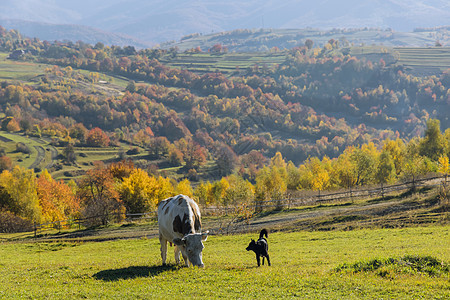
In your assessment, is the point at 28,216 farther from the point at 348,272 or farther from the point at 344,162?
the point at 344,162

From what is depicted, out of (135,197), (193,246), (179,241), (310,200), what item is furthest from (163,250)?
(135,197)

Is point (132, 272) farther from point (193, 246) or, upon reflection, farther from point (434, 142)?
point (434, 142)

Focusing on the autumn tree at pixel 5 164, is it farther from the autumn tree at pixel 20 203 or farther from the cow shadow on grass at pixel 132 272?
the cow shadow on grass at pixel 132 272

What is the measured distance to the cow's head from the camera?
64.7 feet

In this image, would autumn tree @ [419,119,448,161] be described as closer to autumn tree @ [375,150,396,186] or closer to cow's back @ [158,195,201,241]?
autumn tree @ [375,150,396,186]

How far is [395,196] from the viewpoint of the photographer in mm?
54031

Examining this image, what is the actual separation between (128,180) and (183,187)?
4978 centimetres

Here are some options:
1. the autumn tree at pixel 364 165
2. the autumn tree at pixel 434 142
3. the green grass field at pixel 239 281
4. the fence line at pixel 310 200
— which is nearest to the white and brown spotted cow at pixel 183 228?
the green grass field at pixel 239 281

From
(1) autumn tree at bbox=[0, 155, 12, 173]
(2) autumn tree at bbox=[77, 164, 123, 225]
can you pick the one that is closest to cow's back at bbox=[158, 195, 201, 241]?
(2) autumn tree at bbox=[77, 164, 123, 225]

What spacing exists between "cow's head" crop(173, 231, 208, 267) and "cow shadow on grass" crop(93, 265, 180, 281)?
1013 millimetres

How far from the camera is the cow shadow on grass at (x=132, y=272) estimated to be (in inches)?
765

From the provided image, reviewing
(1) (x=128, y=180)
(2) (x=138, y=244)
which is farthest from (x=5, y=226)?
(2) (x=138, y=244)

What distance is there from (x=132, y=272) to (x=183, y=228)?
314cm

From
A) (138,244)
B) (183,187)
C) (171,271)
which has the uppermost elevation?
(171,271)
